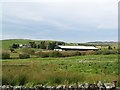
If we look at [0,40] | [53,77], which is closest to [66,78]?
[53,77]

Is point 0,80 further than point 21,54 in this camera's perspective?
No

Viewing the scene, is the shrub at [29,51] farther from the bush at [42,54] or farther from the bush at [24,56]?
the bush at [42,54]

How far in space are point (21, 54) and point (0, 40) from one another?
17.4 metres

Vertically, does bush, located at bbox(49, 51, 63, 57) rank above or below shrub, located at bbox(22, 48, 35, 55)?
below

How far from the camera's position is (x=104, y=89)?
7.44 meters

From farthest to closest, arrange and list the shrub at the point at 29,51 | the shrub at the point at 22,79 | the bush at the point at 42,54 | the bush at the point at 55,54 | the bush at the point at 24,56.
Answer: the bush at the point at 55,54 → the bush at the point at 42,54 → the bush at the point at 24,56 → the shrub at the point at 29,51 → the shrub at the point at 22,79

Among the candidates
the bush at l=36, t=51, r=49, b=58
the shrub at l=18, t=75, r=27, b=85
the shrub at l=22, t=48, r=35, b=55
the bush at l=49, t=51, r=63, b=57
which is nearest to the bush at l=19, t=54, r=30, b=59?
the shrub at l=22, t=48, r=35, b=55

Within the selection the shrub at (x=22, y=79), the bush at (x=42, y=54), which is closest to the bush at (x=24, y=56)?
the bush at (x=42, y=54)

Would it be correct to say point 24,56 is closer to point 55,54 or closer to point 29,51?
point 29,51

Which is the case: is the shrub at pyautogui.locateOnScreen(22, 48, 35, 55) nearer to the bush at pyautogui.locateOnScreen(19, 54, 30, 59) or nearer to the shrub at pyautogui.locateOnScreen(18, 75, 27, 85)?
the bush at pyautogui.locateOnScreen(19, 54, 30, 59)

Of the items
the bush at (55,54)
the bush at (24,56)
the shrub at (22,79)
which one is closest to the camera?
the shrub at (22,79)

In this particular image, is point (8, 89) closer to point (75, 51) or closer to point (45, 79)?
point (45, 79)

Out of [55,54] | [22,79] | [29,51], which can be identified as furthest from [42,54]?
[22,79]

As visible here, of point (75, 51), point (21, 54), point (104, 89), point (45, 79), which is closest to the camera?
point (104, 89)
